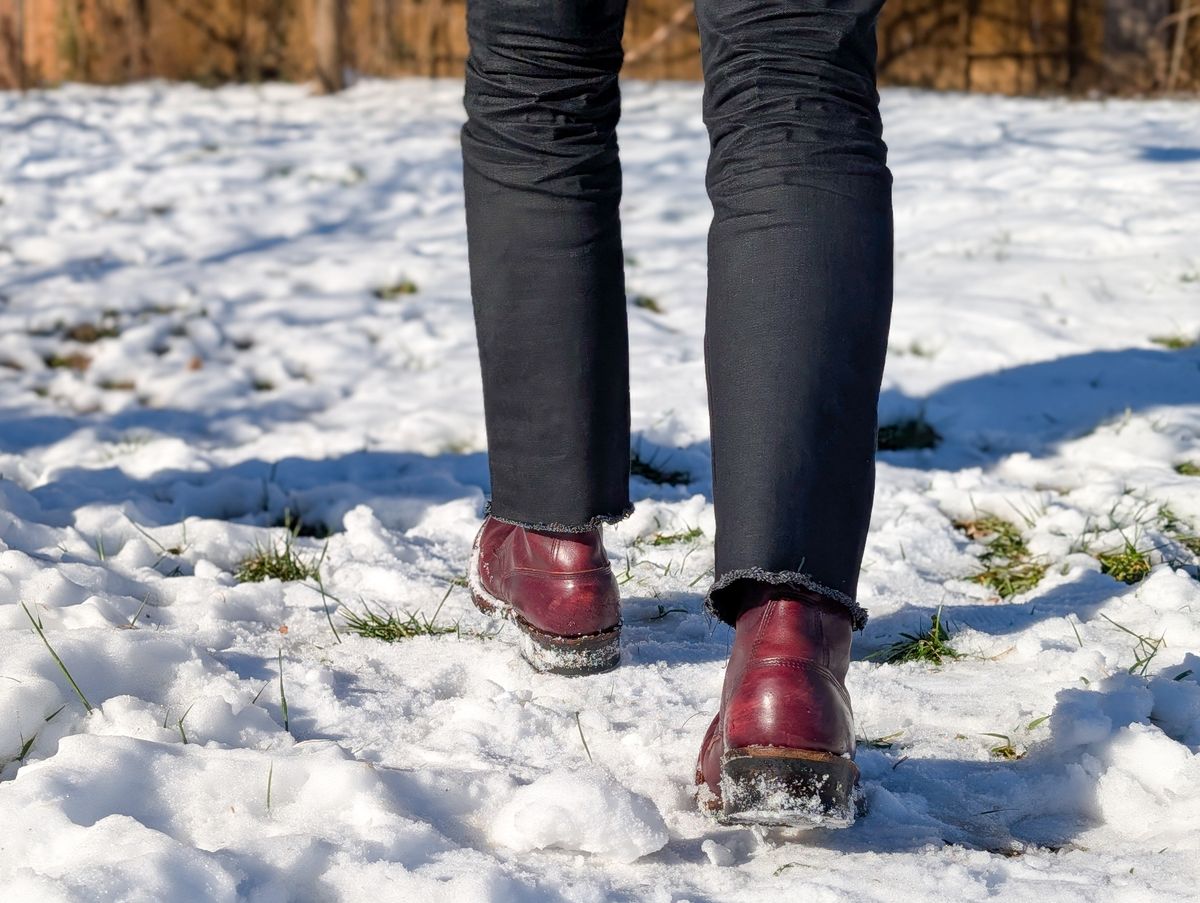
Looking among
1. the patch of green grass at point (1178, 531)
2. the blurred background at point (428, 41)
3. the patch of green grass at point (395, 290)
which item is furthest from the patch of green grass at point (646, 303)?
the blurred background at point (428, 41)

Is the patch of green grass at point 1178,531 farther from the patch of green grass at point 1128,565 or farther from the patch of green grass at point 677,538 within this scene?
the patch of green grass at point 677,538

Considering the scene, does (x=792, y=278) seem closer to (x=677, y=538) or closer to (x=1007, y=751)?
(x=1007, y=751)

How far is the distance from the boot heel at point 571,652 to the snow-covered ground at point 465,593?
2cm

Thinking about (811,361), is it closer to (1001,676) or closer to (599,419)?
(599,419)

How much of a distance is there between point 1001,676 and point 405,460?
1.51 m

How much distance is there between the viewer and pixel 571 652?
1.59m

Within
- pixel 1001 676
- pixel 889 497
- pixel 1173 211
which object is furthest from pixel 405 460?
pixel 1173 211

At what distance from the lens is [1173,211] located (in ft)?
14.0

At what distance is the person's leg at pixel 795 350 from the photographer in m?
1.21

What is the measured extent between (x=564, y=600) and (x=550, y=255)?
42 cm

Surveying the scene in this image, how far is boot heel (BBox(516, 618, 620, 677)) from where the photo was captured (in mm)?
1585

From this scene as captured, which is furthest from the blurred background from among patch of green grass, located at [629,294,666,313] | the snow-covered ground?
patch of green grass, located at [629,294,666,313]

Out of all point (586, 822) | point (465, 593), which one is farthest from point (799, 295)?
point (465, 593)

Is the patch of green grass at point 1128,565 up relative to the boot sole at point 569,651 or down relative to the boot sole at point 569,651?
down
